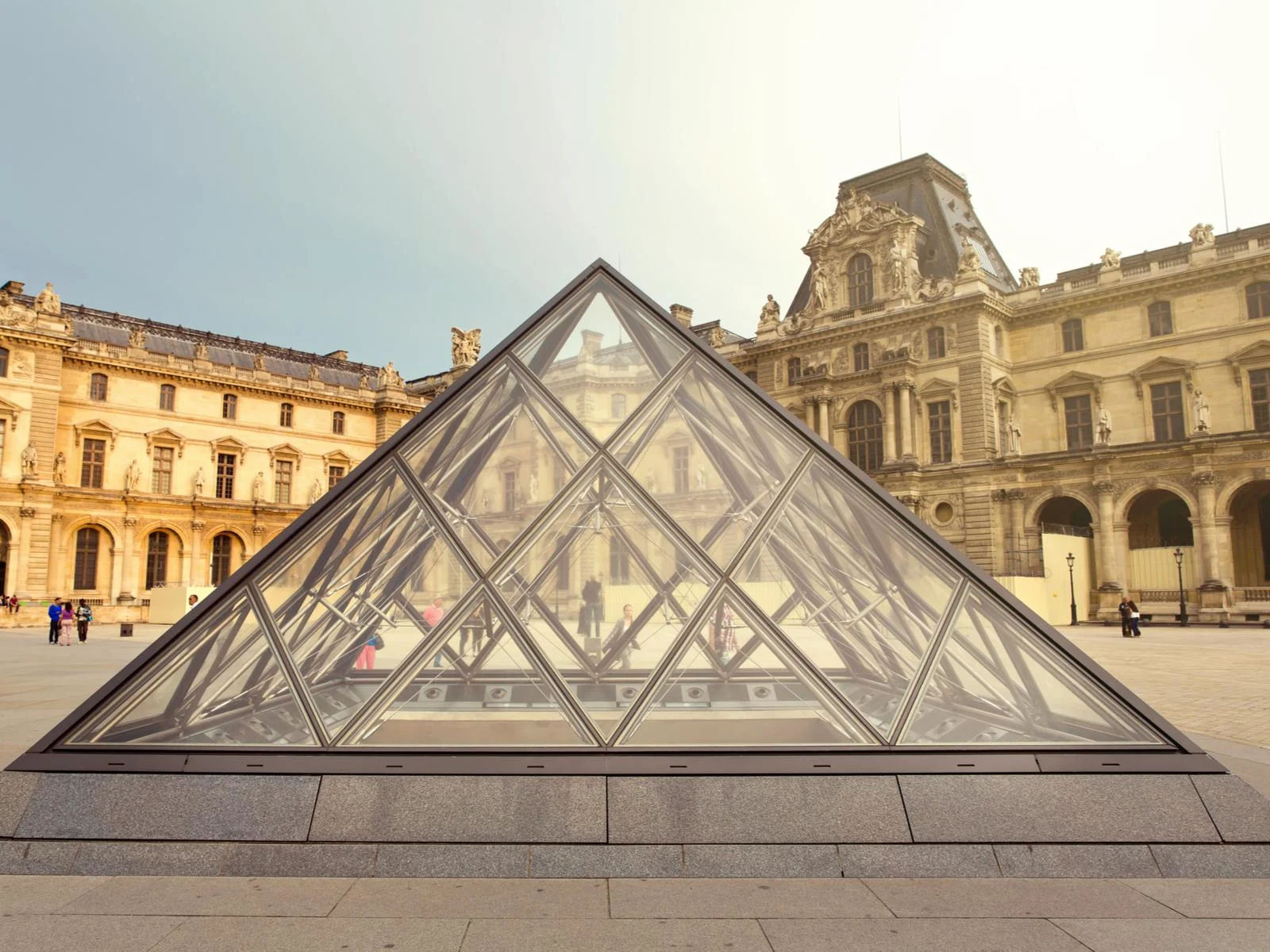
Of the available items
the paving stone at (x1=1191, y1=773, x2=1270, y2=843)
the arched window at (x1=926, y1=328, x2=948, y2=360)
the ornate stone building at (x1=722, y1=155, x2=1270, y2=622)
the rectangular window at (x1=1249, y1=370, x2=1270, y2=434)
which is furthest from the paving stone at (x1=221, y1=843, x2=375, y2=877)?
the arched window at (x1=926, y1=328, x2=948, y2=360)

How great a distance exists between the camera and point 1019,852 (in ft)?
17.4

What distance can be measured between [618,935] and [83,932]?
2519 millimetres

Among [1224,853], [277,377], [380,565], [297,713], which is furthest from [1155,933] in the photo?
[277,377]

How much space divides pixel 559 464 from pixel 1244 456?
38123 mm

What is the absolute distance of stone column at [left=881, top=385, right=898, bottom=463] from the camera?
46.6 meters

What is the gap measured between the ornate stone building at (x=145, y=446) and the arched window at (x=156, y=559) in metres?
0.08

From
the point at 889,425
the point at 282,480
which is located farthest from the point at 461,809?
the point at 282,480

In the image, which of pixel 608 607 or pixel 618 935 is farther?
pixel 608 607

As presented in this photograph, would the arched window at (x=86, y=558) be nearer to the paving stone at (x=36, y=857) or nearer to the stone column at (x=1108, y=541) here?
the stone column at (x=1108, y=541)

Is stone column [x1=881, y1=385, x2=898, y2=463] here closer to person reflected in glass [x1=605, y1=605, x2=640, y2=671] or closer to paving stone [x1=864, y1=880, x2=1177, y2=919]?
person reflected in glass [x1=605, y1=605, x2=640, y2=671]

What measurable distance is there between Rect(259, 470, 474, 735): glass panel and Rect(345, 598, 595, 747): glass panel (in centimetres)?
24

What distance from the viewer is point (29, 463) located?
4469 cm

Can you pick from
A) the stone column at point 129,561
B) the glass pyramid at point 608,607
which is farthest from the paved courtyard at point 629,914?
the stone column at point 129,561

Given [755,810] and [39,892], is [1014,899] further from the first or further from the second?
[39,892]
